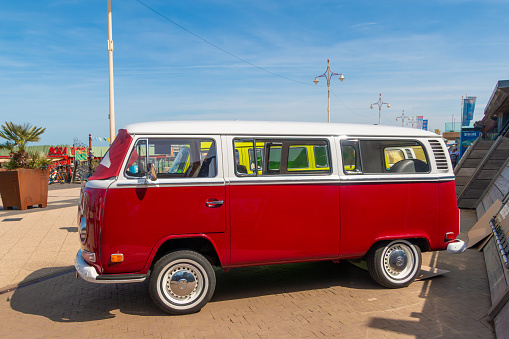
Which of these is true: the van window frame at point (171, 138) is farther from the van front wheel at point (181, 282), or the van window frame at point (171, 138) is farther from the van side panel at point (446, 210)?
the van side panel at point (446, 210)

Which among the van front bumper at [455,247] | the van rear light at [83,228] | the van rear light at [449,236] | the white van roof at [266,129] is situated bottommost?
the van front bumper at [455,247]

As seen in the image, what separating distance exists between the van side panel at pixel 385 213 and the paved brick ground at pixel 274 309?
71 cm

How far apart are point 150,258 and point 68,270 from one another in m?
2.92

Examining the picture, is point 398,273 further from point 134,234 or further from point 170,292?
point 134,234

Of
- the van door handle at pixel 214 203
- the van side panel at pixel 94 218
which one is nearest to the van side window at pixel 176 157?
the van door handle at pixel 214 203

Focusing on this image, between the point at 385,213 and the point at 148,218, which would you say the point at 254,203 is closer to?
the point at 148,218

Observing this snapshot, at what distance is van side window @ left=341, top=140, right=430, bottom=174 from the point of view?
5.37 meters

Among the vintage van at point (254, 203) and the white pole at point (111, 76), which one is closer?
the vintage van at point (254, 203)

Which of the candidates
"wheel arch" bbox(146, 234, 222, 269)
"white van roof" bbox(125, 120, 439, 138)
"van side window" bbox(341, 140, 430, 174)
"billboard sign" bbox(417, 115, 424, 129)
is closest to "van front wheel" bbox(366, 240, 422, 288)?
"van side window" bbox(341, 140, 430, 174)

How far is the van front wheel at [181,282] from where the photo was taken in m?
4.64

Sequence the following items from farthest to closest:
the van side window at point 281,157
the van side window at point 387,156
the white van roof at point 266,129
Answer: the van side window at point 387,156 < the van side window at point 281,157 < the white van roof at point 266,129

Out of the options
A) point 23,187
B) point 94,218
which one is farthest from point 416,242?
point 23,187

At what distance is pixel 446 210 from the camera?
18.5 ft

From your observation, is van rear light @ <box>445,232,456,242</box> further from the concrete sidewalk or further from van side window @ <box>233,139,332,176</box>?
the concrete sidewalk
